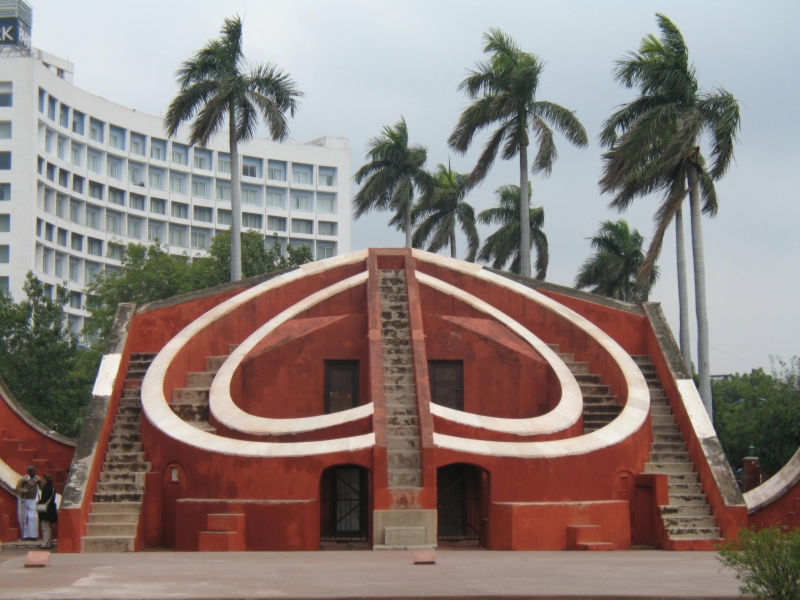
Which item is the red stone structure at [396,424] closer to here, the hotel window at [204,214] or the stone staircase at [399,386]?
the stone staircase at [399,386]

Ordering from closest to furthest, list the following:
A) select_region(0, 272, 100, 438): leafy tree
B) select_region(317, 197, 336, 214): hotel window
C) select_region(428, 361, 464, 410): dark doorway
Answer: select_region(428, 361, 464, 410): dark doorway → select_region(0, 272, 100, 438): leafy tree → select_region(317, 197, 336, 214): hotel window

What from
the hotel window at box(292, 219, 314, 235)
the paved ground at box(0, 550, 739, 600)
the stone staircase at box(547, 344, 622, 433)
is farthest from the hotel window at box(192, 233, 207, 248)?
the paved ground at box(0, 550, 739, 600)

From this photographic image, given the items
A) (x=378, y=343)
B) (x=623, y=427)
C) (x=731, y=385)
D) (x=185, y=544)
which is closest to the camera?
(x=185, y=544)

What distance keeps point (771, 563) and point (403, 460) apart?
19.5 ft

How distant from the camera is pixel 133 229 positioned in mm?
56594

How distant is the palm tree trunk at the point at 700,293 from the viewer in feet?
61.1

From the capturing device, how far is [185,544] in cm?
1241

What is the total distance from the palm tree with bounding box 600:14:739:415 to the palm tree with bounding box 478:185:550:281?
13.2m

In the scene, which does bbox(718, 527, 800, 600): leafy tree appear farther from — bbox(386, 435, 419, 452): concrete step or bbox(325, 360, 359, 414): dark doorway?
bbox(325, 360, 359, 414): dark doorway

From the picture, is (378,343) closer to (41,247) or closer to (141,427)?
(141,427)

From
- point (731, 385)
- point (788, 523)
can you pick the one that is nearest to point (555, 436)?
point (788, 523)

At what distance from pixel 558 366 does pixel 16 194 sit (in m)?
36.2

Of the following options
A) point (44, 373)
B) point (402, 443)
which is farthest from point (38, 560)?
point (44, 373)

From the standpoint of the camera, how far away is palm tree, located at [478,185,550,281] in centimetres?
3412
